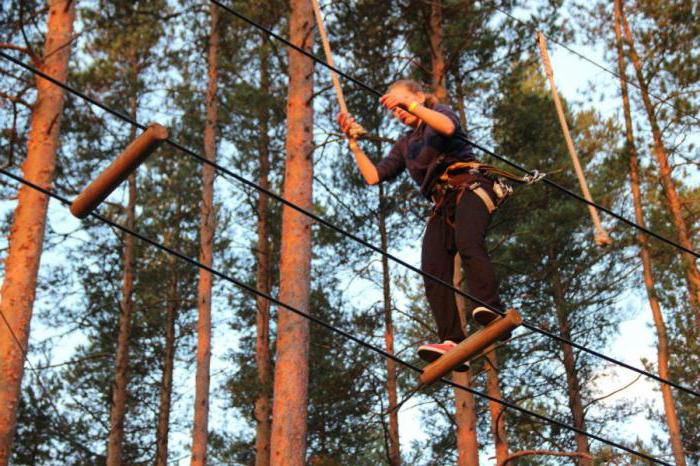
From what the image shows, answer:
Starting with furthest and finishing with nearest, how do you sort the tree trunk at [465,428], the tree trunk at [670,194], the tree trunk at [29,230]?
the tree trunk at [670,194] → the tree trunk at [465,428] → the tree trunk at [29,230]

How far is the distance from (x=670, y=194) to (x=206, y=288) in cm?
727

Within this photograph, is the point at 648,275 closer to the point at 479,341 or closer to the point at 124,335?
the point at 124,335

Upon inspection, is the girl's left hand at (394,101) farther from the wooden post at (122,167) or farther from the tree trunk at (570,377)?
the tree trunk at (570,377)

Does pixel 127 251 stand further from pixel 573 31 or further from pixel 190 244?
pixel 573 31

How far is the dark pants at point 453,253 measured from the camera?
3621 mm

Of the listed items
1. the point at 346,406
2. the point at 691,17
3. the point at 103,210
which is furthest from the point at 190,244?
the point at 691,17

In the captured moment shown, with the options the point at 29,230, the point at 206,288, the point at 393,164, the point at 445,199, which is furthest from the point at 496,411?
the point at 445,199

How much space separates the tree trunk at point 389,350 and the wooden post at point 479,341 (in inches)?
392

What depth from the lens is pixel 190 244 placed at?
55.9ft

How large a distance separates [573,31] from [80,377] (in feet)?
38.1

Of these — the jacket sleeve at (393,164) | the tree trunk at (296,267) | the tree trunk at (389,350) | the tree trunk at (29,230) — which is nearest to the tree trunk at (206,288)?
the tree trunk at (389,350)

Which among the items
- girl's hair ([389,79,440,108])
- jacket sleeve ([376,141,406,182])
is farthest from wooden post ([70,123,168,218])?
jacket sleeve ([376,141,406,182])

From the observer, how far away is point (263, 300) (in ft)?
51.1

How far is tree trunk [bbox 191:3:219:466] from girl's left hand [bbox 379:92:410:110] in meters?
8.65
